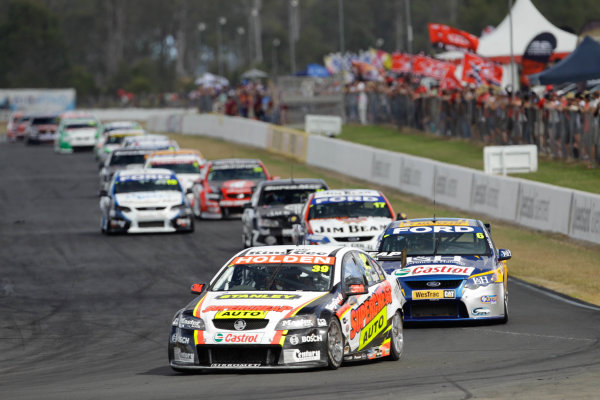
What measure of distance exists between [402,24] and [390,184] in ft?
345

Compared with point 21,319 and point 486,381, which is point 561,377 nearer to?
point 486,381

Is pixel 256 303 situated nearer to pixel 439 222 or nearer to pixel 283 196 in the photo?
pixel 439 222

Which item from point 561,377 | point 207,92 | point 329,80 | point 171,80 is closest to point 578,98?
point 561,377

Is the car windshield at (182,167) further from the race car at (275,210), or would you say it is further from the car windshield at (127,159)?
the race car at (275,210)

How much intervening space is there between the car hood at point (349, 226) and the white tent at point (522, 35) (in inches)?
1010

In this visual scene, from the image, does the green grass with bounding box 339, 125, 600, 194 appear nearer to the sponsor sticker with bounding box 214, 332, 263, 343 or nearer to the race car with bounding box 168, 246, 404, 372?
the race car with bounding box 168, 246, 404, 372

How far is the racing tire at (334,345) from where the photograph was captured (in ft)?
37.0

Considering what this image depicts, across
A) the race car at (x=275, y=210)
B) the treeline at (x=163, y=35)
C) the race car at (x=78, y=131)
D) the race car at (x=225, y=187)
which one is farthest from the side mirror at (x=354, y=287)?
the treeline at (x=163, y=35)

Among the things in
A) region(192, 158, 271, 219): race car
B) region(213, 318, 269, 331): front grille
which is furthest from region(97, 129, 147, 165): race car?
region(213, 318, 269, 331): front grille

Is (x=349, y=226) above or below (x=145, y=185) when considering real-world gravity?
Result: above

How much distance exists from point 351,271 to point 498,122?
90.3 ft

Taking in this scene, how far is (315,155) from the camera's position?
156 ft

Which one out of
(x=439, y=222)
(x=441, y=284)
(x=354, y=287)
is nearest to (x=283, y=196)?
(x=439, y=222)

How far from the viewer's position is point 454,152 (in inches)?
1647
